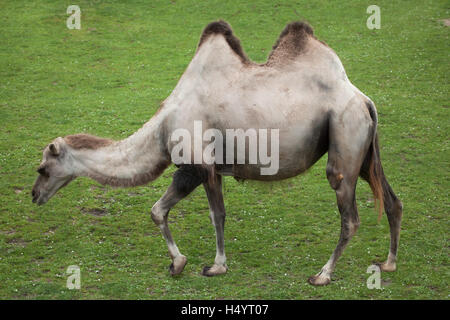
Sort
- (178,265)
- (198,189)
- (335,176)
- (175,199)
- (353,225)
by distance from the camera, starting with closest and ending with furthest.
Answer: (335,176) < (353,225) < (175,199) < (178,265) < (198,189)

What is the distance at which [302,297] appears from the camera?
7.60 m

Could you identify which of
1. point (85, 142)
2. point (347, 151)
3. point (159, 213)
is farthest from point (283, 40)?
point (85, 142)

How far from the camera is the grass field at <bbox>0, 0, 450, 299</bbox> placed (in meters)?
8.07

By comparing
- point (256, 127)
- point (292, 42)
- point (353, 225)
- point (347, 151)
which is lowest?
point (353, 225)

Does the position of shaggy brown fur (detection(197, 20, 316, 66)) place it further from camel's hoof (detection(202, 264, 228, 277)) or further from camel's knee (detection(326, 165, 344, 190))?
camel's hoof (detection(202, 264, 228, 277))

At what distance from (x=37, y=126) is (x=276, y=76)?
7361 millimetres

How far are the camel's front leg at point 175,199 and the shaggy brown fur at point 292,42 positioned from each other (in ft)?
6.01

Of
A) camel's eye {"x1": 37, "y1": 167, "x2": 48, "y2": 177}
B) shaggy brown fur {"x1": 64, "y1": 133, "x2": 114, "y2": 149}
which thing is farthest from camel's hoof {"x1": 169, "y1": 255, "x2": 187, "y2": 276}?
camel's eye {"x1": 37, "y1": 167, "x2": 48, "y2": 177}

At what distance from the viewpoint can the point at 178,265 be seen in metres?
8.12

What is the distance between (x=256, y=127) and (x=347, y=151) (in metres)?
1.16

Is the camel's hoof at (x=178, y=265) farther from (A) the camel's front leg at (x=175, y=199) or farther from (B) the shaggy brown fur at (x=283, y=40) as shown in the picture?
(B) the shaggy brown fur at (x=283, y=40)

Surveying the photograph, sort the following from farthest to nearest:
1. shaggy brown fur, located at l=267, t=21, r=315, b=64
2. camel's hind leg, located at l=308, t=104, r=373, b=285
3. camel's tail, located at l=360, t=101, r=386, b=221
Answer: shaggy brown fur, located at l=267, t=21, r=315, b=64 → camel's tail, located at l=360, t=101, r=386, b=221 → camel's hind leg, located at l=308, t=104, r=373, b=285

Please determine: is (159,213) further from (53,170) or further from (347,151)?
(347,151)

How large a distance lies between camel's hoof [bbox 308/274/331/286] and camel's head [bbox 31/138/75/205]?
341 cm
